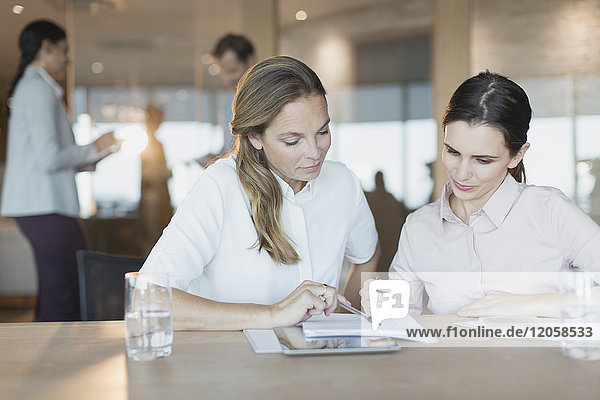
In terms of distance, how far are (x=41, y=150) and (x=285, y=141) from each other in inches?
68.6

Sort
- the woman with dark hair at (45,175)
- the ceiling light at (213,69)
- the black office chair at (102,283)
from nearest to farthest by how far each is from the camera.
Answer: the black office chair at (102,283) → the woman with dark hair at (45,175) → the ceiling light at (213,69)

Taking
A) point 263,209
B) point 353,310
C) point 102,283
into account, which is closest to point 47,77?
point 102,283

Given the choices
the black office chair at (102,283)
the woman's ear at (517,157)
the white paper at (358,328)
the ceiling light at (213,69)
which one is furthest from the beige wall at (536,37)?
the white paper at (358,328)

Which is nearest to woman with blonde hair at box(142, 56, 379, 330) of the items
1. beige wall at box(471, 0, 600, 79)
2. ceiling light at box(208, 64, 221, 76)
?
beige wall at box(471, 0, 600, 79)

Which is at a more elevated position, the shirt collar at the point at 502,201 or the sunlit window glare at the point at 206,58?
the sunlit window glare at the point at 206,58

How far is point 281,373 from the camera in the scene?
3.54ft

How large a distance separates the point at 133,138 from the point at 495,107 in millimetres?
2910

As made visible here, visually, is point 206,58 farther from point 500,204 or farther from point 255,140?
point 500,204

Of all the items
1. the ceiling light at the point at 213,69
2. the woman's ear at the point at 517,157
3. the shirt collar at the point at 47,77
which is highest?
the ceiling light at the point at 213,69

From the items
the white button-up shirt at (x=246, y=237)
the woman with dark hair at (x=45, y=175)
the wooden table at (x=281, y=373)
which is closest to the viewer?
the wooden table at (x=281, y=373)

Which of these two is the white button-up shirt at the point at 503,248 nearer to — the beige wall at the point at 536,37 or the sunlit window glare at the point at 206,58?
the beige wall at the point at 536,37

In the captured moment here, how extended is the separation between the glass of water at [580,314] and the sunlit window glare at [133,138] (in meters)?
3.30

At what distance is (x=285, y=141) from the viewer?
66.9 inches

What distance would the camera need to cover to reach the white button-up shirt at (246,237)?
5.23ft
